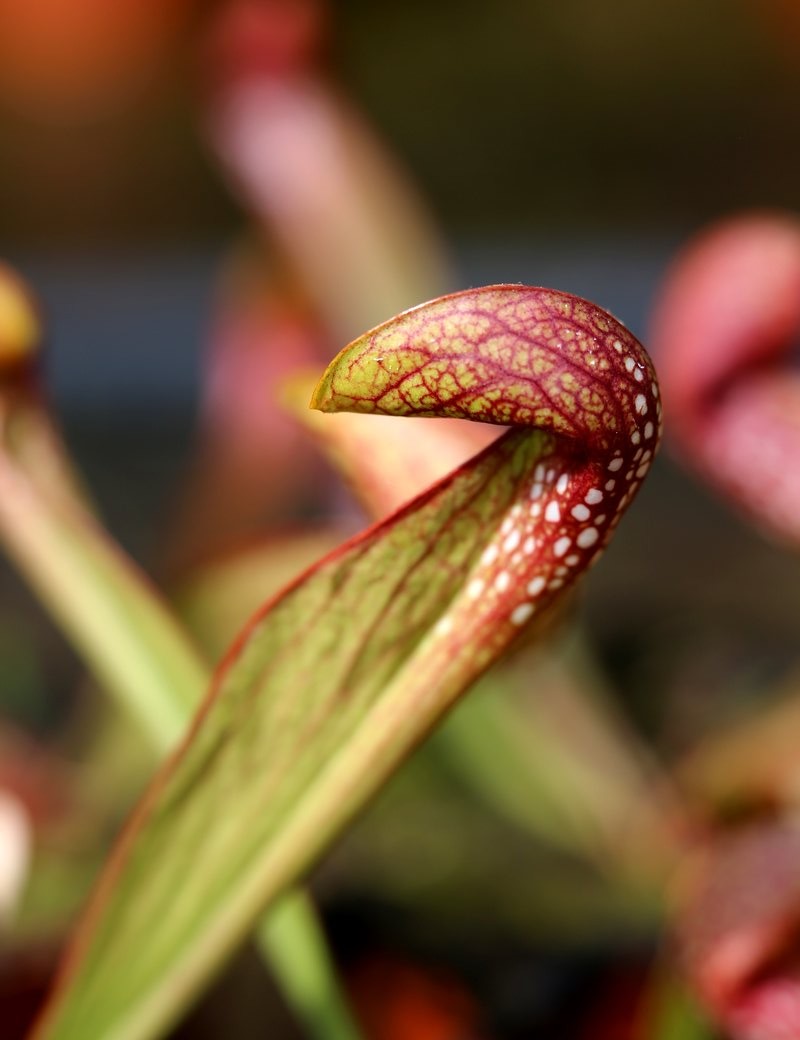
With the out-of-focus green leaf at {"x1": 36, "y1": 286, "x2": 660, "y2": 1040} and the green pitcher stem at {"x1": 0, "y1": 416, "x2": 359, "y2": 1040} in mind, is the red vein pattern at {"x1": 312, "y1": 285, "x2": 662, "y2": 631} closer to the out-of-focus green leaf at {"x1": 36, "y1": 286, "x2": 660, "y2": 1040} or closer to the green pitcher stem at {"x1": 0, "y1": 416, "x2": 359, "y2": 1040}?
the out-of-focus green leaf at {"x1": 36, "y1": 286, "x2": 660, "y2": 1040}

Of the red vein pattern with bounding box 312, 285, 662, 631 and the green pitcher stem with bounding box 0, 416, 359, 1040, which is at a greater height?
the green pitcher stem with bounding box 0, 416, 359, 1040

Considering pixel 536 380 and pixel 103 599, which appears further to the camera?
pixel 103 599

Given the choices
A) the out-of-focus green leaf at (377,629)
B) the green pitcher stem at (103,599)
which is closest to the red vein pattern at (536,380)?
the out-of-focus green leaf at (377,629)

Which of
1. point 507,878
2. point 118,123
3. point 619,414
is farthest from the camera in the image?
point 118,123

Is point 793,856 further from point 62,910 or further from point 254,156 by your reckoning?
point 254,156

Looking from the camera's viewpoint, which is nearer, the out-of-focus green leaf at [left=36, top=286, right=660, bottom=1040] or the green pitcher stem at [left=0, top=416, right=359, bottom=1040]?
the out-of-focus green leaf at [left=36, top=286, right=660, bottom=1040]

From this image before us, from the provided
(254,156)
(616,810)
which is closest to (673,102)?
(254,156)

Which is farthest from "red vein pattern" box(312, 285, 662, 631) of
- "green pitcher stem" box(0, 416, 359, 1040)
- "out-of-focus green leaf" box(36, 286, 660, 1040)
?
"green pitcher stem" box(0, 416, 359, 1040)

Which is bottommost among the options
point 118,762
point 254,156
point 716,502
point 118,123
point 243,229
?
point 118,762
